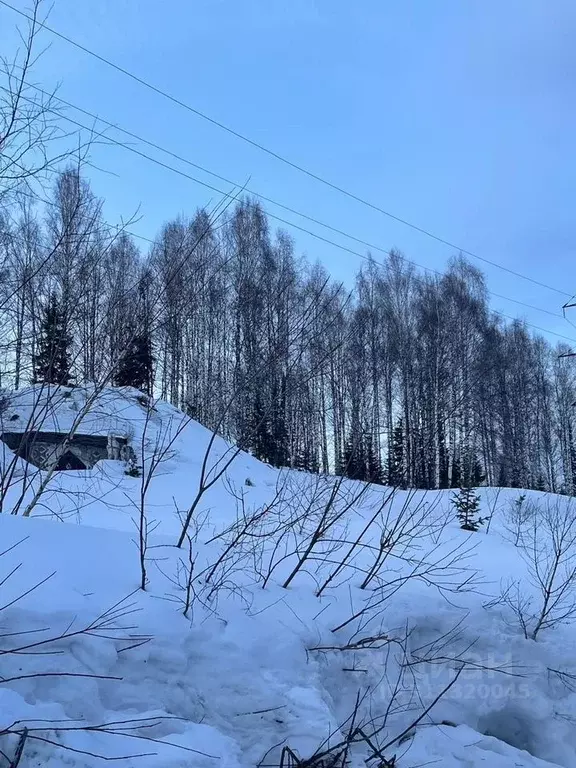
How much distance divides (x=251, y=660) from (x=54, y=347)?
2929mm

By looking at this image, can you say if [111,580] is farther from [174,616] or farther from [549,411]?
[549,411]

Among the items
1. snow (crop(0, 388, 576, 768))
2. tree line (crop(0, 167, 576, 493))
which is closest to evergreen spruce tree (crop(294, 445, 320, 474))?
tree line (crop(0, 167, 576, 493))

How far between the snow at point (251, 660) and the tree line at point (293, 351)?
99 centimetres

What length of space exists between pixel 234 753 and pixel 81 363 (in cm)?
343

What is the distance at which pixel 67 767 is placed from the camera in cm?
199

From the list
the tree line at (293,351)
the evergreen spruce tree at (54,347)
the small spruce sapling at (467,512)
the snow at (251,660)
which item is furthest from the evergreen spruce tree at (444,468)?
the evergreen spruce tree at (54,347)

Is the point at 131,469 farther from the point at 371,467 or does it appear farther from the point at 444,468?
the point at 444,468

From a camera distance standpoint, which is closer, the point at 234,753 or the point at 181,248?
the point at 234,753

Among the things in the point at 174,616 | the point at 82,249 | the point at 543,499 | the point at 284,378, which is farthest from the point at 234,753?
the point at 543,499

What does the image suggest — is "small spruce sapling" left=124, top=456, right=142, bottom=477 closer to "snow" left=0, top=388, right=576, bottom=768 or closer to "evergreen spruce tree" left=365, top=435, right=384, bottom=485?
"evergreen spruce tree" left=365, top=435, right=384, bottom=485

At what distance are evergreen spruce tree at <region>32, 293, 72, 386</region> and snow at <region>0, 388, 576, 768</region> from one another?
122 cm

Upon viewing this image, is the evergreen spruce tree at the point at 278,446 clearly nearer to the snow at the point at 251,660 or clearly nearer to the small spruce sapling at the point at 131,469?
the small spruce sapling at the point at 131,469

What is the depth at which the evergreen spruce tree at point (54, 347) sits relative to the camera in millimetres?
4321

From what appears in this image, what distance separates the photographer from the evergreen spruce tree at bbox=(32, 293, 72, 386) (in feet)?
14.2
